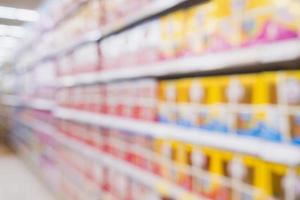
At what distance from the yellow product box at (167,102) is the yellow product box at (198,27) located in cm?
23

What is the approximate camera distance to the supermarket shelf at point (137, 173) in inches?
68.4

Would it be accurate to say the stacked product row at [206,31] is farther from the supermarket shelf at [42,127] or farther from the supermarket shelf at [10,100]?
the supermarket shelf at [10,100]

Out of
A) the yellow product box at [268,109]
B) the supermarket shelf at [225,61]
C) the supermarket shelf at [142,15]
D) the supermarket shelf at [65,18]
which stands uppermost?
the supermarket shelf at [65,18]

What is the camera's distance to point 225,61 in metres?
1.37

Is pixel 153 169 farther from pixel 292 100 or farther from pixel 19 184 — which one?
pixel 19 184

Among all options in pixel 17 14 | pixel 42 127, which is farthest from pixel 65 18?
pixel 17 14

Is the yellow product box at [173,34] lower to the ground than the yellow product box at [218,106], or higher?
higher

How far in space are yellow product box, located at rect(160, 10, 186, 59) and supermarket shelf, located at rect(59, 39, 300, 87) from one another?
4 cm

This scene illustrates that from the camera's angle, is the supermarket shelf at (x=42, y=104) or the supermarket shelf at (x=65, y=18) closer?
the supermarket shelf at (x=65, y=18)

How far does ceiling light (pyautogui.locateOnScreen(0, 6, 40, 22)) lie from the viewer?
7.59m

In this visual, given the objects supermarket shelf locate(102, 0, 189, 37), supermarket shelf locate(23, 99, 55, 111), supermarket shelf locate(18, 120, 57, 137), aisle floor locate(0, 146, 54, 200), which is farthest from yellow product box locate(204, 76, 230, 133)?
aisle floor locate(0, 146, 54, 200)

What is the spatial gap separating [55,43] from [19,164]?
10.7 ft

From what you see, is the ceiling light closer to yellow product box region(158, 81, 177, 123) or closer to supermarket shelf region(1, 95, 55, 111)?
supermarket shelf region(1, 95, 55, 111)

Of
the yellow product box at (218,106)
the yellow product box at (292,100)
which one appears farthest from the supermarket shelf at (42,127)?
the yellow product box at (292,100)
